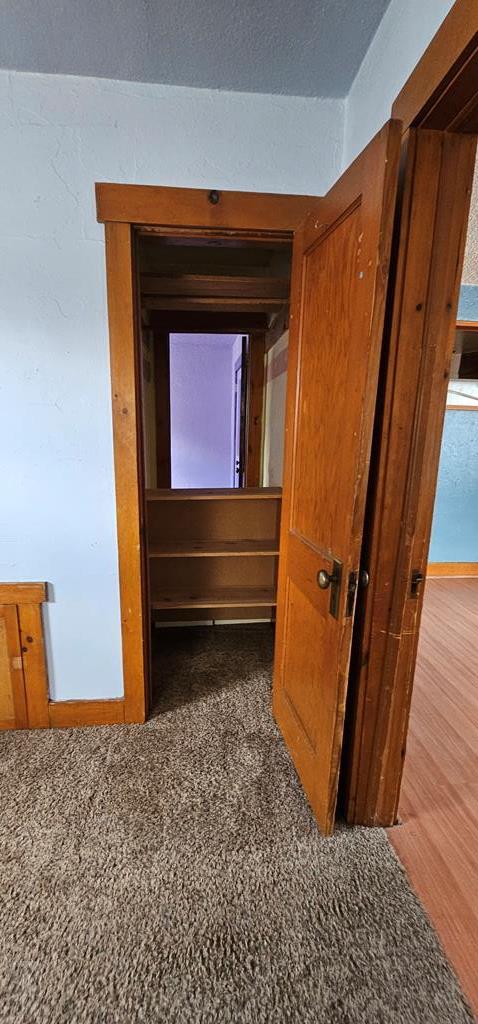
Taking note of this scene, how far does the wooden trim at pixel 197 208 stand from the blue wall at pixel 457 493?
265 cm

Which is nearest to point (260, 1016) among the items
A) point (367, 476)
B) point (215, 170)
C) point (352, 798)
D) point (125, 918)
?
point (125, 918)

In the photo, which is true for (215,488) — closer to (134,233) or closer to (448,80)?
(134,233)

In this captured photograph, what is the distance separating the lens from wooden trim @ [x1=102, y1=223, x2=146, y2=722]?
5.24ft

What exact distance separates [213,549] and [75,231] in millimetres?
1654

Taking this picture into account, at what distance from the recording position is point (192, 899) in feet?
4.04

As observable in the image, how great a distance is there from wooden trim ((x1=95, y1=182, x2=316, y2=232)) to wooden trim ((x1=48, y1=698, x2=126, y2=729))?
1.95 m

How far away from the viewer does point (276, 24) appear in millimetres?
1265

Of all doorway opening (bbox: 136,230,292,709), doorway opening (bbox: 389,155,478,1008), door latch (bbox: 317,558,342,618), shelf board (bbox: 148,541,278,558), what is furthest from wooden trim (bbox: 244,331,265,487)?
door latch (bbox: 317,558,342,618)

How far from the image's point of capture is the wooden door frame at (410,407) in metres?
0.99

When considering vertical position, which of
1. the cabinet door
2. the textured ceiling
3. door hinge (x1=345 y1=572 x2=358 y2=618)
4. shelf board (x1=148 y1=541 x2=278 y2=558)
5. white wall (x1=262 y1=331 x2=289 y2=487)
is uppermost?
the textured ceiling

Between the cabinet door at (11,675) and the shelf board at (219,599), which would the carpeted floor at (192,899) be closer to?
the cabinet door at (11,675)

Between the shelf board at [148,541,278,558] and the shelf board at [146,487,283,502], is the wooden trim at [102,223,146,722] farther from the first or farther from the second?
the shelf board at [146,487,283,502]

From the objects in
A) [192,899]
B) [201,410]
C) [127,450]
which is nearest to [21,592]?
[127,450]

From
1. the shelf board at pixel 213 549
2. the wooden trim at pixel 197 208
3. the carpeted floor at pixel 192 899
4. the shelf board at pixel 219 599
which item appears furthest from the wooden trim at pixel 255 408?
the carpeted floor at pixel 192 899
